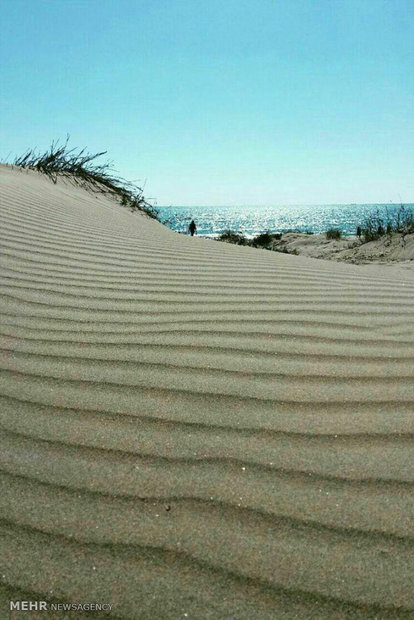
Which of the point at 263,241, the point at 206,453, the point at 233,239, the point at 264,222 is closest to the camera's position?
the point at 206,453

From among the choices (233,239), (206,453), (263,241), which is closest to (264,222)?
(263,241)

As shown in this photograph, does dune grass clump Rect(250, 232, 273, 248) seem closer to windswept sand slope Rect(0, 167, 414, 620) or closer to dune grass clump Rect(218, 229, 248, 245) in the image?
dune grass clump Rect(218, 229, 248, 245)

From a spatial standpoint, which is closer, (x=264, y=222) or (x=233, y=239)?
(x=233, y=239)

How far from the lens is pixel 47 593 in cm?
104

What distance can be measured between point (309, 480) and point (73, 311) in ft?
5.04

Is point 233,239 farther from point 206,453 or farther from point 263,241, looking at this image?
point 206,453

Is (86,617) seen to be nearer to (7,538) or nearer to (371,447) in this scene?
(7,538)

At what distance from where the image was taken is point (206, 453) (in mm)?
1454

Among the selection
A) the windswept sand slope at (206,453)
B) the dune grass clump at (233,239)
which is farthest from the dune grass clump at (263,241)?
the windswept sand slope at (206,453)

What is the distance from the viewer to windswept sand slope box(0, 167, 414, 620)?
107cm

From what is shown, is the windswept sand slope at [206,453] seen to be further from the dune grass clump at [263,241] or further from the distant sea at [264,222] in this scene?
the dune grass clump at [263,241]

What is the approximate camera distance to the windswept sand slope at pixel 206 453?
107 cm

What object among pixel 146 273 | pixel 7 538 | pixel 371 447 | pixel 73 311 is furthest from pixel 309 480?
pixel 146 273

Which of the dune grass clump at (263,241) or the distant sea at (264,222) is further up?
the distant sea at (264,222)
